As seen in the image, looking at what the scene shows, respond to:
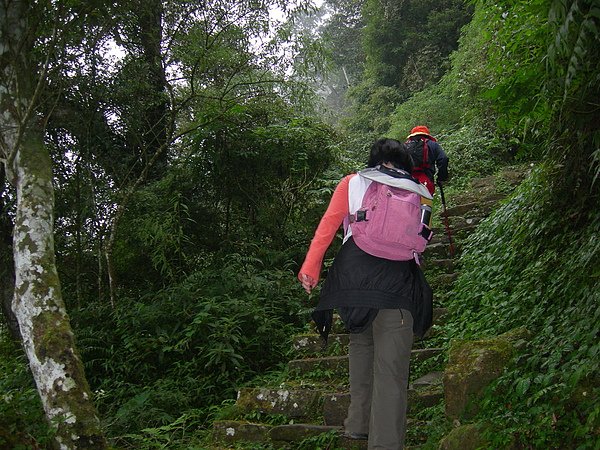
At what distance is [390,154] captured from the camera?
11.9 feet

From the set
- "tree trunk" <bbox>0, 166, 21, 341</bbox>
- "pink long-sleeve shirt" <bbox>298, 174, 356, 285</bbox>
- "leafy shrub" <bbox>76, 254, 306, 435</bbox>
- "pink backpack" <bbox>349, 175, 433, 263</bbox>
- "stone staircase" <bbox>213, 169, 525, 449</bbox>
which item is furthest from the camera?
"tree trunk" <bbox>0, 166, 21, 341</bbox>

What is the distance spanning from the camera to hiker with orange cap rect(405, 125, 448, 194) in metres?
6.81

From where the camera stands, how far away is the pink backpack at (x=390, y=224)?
3.35 m

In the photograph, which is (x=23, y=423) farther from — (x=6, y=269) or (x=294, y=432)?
(x=6, y=269)

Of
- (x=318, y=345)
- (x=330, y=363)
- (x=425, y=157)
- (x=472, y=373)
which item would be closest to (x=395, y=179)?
(x=472, y=373)

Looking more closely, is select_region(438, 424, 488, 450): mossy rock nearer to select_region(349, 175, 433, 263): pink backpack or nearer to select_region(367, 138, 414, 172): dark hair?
select_region(349, 175, 433, 263): pink backpack

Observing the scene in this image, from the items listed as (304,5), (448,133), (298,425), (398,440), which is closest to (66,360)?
(298,425)

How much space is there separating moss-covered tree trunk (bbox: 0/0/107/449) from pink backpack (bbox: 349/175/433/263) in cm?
245

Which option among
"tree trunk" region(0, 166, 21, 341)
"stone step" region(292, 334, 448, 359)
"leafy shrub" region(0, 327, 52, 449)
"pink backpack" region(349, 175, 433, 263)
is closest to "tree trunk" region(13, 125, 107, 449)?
"leafy shrub" region(0, 327, 52, 449)

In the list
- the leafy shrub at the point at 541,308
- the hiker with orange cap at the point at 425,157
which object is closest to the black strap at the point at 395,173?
the leafy shrub at the point at 541,308

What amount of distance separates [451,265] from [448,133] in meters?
9.48

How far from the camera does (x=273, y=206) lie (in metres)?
9.55

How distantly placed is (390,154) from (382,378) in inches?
56.8

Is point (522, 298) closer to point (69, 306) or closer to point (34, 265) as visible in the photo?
point (34, 265)
